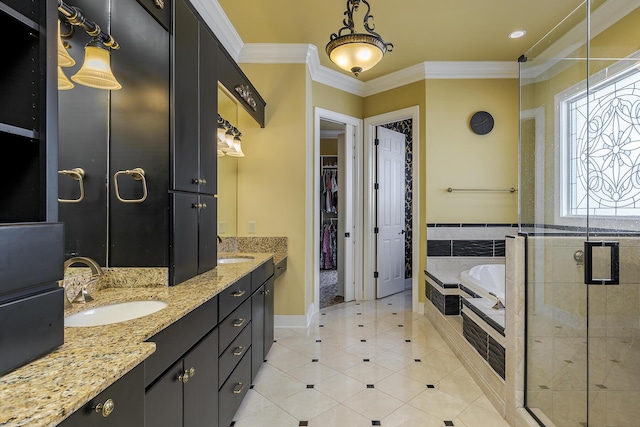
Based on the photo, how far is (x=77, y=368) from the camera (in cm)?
82

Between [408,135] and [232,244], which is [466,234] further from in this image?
[232,244]

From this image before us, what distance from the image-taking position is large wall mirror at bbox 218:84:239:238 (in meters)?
2.90

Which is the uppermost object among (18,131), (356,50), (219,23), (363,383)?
(219,23)

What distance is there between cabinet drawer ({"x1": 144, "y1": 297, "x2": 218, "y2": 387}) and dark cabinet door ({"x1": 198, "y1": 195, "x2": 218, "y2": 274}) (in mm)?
463

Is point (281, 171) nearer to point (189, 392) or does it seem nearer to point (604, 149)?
point (189, 392)

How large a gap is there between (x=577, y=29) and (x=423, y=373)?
98.2 inches

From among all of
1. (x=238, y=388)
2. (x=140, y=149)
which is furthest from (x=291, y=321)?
(x=140, y=149)

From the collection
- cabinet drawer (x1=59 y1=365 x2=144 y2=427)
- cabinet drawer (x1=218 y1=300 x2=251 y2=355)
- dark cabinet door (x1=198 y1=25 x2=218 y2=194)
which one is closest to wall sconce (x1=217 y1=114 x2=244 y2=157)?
dark cabinet door (x1=198 y1=25 x2=218 y2=194)

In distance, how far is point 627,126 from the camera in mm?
1900

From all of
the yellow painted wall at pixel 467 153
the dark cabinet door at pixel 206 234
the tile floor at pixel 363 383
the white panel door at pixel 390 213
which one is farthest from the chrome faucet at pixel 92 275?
the white panel door at pixel 390 213

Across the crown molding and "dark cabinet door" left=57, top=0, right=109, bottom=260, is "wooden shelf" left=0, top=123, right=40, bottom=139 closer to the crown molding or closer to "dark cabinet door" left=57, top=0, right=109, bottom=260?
"dark cabinet door" left=57, top=0, right=109, bottom=260

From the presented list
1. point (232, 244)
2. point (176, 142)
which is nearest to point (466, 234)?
point (232, 244)

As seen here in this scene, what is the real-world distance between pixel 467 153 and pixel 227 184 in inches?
113

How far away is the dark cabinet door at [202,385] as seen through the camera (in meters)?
1.33
